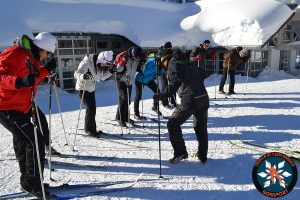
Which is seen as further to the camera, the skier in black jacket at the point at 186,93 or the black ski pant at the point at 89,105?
the black ski pant at the point at 89,105

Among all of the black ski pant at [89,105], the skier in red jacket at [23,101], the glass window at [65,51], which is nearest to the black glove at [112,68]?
the black ski pant at [89,105]

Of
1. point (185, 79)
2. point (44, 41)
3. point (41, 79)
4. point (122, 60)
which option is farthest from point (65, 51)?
point (44, 41)

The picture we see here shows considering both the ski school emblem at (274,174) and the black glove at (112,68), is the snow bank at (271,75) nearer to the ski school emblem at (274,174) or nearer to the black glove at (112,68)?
the black glove at (112,68)

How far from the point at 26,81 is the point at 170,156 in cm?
290

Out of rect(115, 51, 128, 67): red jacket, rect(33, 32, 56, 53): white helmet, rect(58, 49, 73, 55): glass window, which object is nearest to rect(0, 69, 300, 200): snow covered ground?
rect(115, 51, 128, 67): red jacket

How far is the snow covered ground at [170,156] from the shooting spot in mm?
3969

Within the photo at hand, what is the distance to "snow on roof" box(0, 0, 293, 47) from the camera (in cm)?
1466

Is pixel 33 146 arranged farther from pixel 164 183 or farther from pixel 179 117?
pixel 179 117

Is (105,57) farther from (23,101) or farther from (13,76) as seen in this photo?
(13,76)

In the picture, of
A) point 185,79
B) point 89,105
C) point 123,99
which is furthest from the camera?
point 123,99

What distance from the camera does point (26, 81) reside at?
311 centimetres

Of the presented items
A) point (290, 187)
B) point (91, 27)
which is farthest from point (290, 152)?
point (91, 27)

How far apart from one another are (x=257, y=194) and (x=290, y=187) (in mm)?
409

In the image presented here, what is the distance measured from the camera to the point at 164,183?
13.6ft
